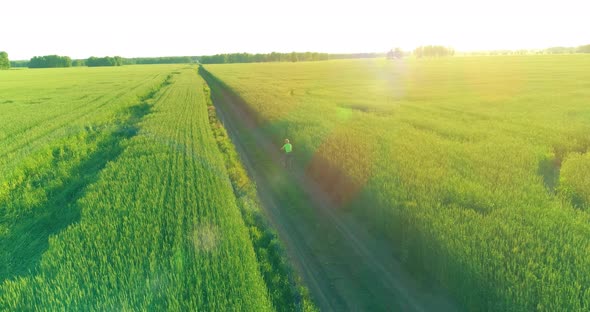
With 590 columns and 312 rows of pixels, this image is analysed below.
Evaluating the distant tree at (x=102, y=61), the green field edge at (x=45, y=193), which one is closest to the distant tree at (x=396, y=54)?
the distant tree at (x=102, y=61)

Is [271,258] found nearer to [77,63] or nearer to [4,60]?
[4,60]

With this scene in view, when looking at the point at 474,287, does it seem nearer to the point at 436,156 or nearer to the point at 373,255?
the point at 373,255

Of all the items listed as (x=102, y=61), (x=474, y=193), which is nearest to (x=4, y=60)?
(x=102, y=61)

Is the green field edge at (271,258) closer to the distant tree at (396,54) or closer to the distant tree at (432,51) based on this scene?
the distant tree at (396,54)

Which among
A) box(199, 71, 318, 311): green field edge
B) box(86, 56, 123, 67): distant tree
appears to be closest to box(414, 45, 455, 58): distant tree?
box(86, 56, 123, 67): distant tree

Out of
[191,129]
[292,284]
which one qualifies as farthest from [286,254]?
[191,129]

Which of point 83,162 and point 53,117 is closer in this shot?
point 83,162
